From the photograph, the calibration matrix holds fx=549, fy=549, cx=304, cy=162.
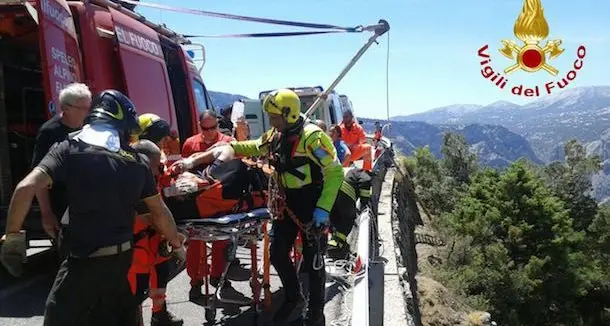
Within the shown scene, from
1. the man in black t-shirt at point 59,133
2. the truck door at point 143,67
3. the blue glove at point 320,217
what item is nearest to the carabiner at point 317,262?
the blue glove at point 320,217

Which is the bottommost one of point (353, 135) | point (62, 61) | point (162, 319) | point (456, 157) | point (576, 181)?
point (576, 181)

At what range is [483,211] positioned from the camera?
35344 millimetres

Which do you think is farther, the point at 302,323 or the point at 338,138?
the point at 338,138

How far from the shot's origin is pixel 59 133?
14.8 ft

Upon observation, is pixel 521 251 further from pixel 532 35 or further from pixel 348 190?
pixel 348 190

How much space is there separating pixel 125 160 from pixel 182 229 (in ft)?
4.75

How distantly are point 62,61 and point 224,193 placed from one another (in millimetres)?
2331

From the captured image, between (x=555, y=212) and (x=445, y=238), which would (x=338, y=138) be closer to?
(x=445, y=238)

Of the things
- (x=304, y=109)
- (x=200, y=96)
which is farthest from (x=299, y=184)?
(x=304, y=109)

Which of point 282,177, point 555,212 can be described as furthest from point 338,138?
point 555,212

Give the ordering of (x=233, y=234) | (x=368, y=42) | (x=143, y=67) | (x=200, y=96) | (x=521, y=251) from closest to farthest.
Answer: (x=233, y=234)
(x=368, y=42)
(x=143, y=67)
(x=200, y=96)
(x=521, y=251)

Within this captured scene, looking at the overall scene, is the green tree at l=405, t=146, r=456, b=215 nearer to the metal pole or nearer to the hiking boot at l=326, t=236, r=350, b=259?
the hiking boot at l=326, t=236, r=350, b=259

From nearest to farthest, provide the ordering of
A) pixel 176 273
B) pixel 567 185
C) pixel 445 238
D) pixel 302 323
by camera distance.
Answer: pixel 302 323 < pixel 176 273 < pixel 445 238 < pixel 567 185

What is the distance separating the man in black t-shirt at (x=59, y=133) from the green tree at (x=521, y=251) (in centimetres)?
2223
